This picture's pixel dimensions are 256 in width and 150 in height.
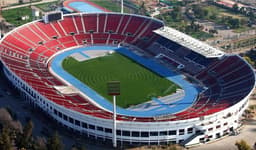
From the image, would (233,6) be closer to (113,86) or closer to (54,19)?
(54,19)

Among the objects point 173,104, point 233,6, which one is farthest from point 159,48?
point 233,6

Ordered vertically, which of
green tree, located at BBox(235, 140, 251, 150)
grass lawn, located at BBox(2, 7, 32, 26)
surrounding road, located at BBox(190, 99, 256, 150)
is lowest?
surrounding road, located at BBox(190, 99, 256, 150)

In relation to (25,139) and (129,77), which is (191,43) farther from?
(25,139)

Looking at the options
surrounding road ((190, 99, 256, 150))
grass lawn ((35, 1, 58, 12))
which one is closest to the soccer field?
surrounding road ((190, 99, 256, 150))

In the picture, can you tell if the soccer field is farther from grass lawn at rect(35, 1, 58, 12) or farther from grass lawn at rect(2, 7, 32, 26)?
grass lawn at rect(35, 1, 58, 12)

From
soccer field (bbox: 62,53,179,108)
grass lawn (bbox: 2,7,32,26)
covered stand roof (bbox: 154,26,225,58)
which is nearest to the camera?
soccer field (bbox: 62,53,179,108)

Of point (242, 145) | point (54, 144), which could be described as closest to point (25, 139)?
point (54, 144)
